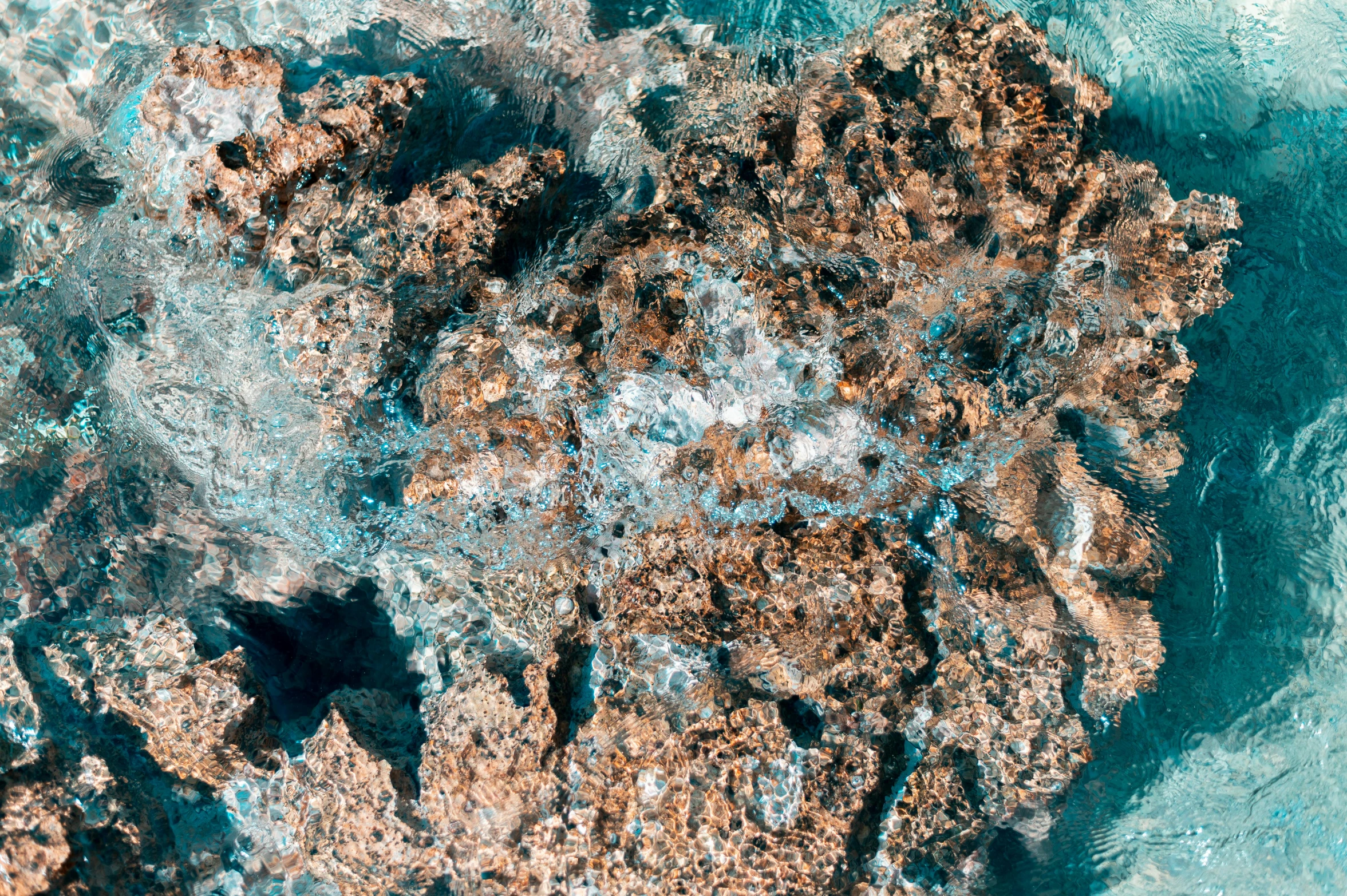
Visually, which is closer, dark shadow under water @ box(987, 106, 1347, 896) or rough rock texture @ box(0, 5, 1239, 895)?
rough rock texture @ box(0, 5, 1239, 895)

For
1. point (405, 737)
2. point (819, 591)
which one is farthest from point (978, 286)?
point (405, 737)

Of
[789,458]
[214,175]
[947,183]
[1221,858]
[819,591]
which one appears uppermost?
[947,183]

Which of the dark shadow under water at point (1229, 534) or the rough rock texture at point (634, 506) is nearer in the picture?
the rough rock texture at point (634, 506)

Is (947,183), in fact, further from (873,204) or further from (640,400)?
(640,400)

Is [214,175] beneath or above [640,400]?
above

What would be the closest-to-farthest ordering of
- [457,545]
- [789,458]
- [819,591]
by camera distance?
1. [819,591]
2. [789,458]
3. [457,545]

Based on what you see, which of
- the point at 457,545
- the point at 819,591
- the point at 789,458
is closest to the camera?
the point at 819,591

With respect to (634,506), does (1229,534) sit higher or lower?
higher

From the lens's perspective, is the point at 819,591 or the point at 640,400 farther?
the point at 640,400
